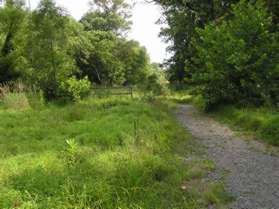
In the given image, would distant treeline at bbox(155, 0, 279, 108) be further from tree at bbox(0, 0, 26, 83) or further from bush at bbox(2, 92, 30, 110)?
tree at bbox(0, 0, 26, 83)

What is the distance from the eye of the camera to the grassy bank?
36.0 ft

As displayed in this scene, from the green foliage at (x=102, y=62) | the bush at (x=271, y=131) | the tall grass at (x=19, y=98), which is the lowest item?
the bush at (x=271, y=131)

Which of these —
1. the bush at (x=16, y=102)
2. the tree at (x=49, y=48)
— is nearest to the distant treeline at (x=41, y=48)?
the tree at (x=49, y=48)

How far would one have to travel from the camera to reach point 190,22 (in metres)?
25.5

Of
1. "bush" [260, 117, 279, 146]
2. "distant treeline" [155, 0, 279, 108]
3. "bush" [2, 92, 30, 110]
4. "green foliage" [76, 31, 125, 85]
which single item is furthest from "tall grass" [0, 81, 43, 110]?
"green foliage" [76, 31, 125, 85]

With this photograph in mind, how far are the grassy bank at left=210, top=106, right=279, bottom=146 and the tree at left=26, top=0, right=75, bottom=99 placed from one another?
27.4 ft

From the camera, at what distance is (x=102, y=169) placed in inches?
243

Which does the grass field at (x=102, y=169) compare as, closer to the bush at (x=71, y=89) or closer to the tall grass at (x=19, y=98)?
the tall grass at (x=19, y=98)

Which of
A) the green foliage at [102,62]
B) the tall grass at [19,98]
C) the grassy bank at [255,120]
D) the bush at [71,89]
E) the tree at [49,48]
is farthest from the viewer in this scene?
the green foliage at [102,62]

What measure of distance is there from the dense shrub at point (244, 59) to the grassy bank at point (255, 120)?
910 mm

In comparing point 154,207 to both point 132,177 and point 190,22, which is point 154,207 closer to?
point 132,177

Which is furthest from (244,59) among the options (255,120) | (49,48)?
(49,48)

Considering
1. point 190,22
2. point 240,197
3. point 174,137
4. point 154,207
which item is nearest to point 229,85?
point 174,137

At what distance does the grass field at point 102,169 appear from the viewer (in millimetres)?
5020
